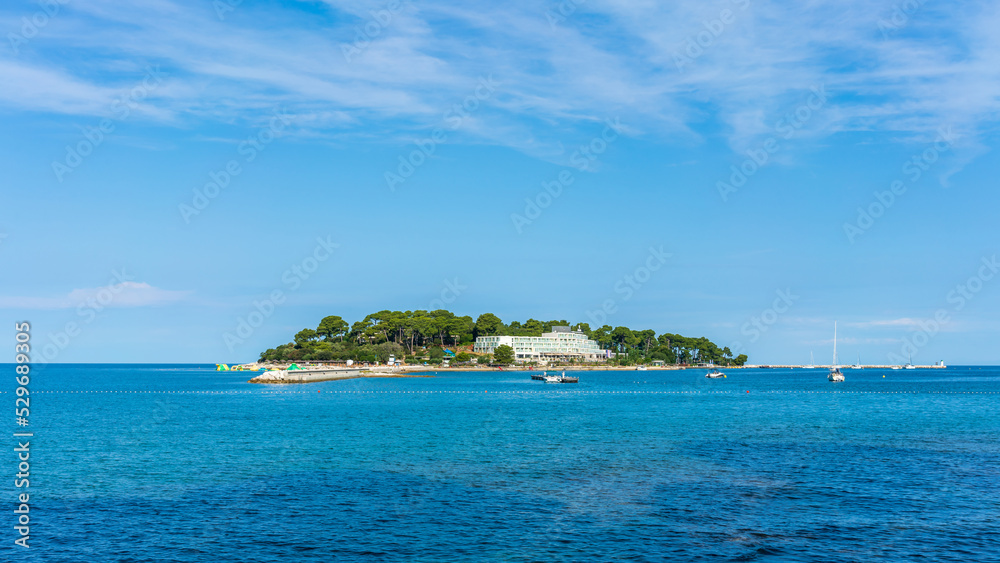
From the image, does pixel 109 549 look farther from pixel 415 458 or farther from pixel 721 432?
pixel 721 432

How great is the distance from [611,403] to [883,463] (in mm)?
61450

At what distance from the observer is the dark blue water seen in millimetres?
26922

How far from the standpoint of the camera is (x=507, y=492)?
119 ft

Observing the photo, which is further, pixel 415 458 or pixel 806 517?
pixel 415 458

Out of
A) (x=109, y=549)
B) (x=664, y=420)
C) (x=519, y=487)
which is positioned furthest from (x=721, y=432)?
(x=109, y=549)

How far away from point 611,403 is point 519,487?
7133 centimetres

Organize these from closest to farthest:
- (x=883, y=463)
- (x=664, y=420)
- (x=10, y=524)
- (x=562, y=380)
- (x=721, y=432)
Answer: (x=10, y=524) → (x=883, y=463) → (x=721, y=432) → (x=664, y=420) → (x=562, y=380)

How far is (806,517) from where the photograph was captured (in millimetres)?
31359

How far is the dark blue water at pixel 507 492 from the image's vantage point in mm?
26922

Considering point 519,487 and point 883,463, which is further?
point 883,463

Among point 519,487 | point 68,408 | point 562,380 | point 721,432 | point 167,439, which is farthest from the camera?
point 562,380

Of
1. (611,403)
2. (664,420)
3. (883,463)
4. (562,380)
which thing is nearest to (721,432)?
(664,420)

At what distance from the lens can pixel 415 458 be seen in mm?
47500

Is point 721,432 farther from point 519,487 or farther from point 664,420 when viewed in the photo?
point 519,487
